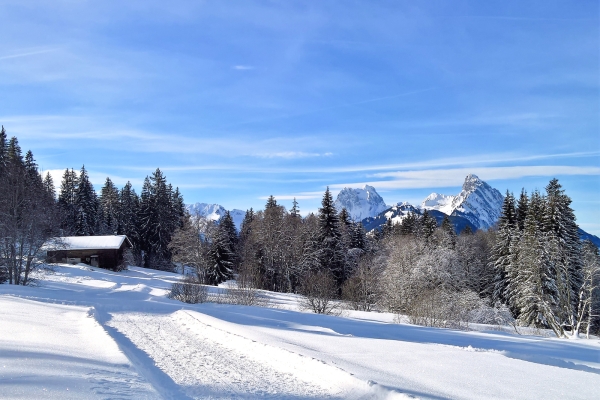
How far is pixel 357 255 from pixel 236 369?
4078cm

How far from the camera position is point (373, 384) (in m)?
5.98

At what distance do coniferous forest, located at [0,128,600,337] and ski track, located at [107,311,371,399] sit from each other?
13084 millimetres

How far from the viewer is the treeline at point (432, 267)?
92.5 ft

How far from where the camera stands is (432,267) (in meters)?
34.8

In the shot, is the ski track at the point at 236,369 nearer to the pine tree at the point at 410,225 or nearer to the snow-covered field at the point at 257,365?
the snow-covered field at the point at 257,365

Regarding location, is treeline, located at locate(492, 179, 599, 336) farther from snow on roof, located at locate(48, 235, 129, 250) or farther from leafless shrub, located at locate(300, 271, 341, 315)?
snow on roof, located at locate(48, 235, 129, 250)

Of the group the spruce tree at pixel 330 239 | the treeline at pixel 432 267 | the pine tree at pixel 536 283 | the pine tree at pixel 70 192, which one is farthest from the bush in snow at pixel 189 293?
the pine tree at pixel 70 192

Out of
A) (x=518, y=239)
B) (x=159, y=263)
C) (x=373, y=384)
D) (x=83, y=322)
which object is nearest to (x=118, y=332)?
(x=83, y=322)

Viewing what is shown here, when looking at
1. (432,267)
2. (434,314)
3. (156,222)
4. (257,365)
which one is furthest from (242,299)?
(156,222)

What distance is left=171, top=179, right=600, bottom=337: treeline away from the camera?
2819 cm

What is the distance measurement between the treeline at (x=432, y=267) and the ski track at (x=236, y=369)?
42.6ft

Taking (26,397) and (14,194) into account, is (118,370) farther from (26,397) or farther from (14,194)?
(14,194)

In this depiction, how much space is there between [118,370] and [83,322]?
7229 mm

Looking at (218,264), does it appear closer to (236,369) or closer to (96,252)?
(96,252)
